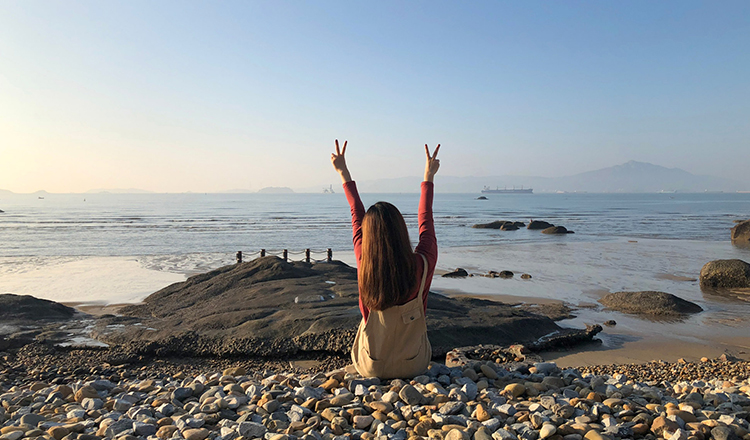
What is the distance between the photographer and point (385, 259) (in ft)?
12.6

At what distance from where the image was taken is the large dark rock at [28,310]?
31.2 feet

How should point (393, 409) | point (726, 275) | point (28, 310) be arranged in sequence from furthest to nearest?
point (726, 275) → point (28, 310) → point (393, 409)

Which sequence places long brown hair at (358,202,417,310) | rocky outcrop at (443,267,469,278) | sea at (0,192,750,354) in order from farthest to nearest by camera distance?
rocky outcrop at (443,267,469,278), sea at (0,192,750,354), long brown hair at (358,202,417,310)

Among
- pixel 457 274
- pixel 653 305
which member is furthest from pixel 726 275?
pixel 457 274

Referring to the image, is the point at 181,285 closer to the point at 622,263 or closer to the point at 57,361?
the point at 57,361

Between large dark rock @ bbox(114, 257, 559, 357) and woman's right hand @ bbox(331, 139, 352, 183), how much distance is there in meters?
3.71

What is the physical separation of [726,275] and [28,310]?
18.5 m

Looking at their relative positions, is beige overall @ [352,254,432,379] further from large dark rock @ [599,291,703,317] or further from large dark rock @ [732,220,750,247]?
large dark rock @ [732,220,750,247]

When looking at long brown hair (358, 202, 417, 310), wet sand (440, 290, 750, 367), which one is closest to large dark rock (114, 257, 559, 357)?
wet sand (440, 290, 750, 367)

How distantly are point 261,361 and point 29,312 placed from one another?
5.81 meters

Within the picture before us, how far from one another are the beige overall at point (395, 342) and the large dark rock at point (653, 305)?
8.97m

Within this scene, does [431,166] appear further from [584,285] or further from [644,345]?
[584,285]

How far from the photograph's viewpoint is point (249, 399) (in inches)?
163

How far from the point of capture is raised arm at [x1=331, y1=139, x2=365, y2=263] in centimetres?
423
